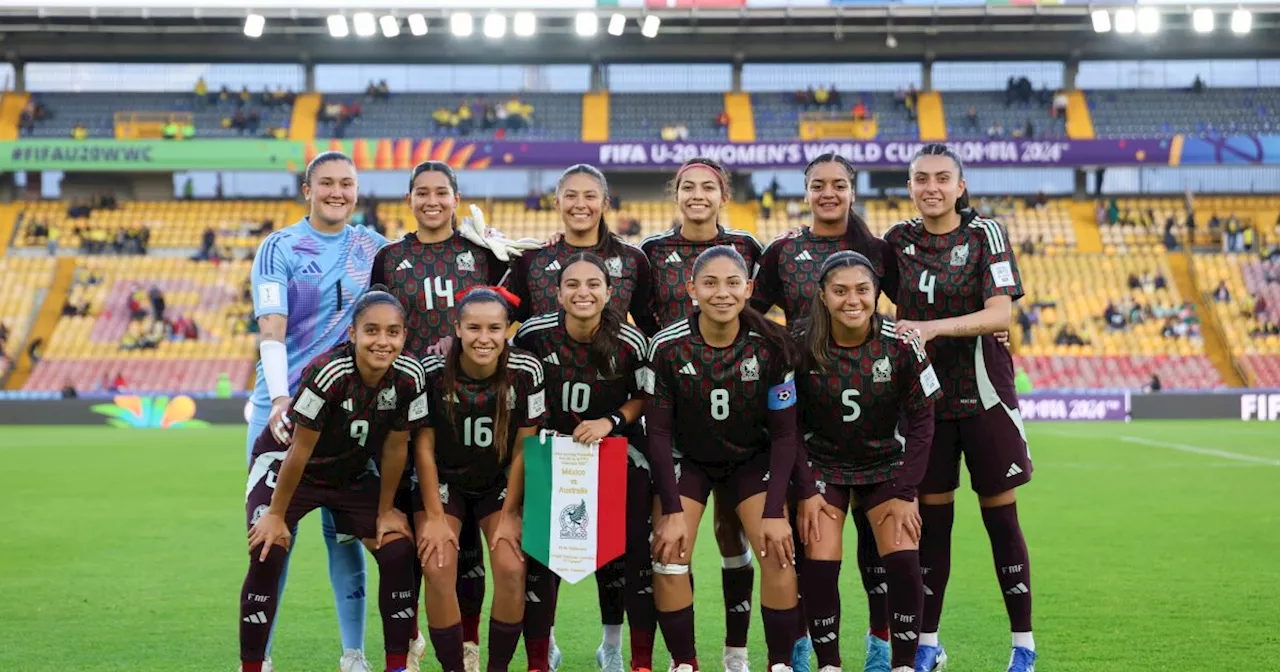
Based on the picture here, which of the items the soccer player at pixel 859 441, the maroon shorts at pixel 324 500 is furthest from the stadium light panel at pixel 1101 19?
the maroon shorts at pixel 324 500

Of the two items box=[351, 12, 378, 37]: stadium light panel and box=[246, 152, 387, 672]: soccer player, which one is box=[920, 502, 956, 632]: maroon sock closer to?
box=[246, 152, 387, 672]: soccer player

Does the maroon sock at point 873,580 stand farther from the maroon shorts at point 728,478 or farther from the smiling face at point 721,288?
the smiling face at point 721,288

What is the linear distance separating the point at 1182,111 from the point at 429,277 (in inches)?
1254

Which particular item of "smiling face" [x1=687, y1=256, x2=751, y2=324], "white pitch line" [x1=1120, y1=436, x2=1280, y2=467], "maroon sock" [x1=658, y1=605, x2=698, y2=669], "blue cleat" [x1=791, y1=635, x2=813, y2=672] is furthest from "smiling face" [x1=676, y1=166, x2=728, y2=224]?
"white pitch line" [x1=1120, y1=436, x2=1280, y2=467]

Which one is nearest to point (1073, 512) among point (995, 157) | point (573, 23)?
point (995, 157)

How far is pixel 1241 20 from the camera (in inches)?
1195

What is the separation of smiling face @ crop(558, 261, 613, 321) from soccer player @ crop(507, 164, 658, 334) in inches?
11.6

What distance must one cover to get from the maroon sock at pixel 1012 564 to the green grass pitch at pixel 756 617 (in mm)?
262

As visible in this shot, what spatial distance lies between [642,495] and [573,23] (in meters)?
28.2

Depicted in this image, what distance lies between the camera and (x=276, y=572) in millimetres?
4680

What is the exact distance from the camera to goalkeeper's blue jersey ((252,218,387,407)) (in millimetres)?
5125

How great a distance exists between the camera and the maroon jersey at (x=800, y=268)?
5.25 metres

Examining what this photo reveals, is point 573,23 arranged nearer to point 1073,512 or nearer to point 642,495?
point 1073,512

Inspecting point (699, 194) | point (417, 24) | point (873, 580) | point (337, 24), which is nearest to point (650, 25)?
point (417, 24)
